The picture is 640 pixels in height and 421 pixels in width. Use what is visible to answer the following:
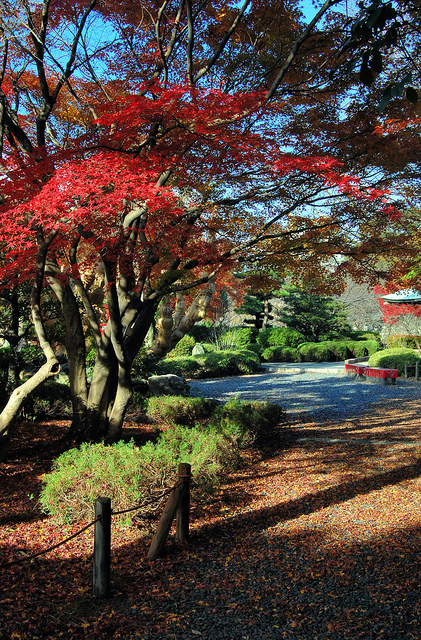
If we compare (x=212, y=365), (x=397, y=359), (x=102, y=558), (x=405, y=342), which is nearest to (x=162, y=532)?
(x=102, y=558)

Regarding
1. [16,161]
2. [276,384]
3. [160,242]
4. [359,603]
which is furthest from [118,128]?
[276,384]

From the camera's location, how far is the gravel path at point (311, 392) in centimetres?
1106

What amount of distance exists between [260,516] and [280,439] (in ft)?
11.0

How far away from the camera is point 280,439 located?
8.09 m

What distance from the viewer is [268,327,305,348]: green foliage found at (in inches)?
959

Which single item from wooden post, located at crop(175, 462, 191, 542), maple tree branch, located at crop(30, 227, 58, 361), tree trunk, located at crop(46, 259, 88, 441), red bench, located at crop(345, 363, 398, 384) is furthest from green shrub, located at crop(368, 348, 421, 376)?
maple tree branch, located at crop(30, 227, 58, 361)

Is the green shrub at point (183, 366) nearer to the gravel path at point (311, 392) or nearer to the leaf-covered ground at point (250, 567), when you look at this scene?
the gravel path at point (311, 392)

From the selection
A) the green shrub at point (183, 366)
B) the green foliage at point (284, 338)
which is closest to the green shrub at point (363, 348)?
the green foliage at point (284, 338)

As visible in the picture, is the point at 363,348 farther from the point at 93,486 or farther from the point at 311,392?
the point at 93,486

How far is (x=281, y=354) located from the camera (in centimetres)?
2294

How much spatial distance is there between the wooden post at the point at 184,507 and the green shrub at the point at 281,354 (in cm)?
1897

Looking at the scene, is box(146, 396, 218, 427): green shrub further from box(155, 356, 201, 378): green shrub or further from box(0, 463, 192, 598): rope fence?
box(155, 356, 201, 378): green shrub

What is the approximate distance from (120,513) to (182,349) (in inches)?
654

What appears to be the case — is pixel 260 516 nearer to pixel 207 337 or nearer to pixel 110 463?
pixel 110 463
